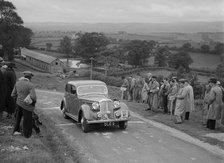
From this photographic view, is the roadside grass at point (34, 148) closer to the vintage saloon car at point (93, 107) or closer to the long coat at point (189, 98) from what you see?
the vintage saloon car at point (93, 107)

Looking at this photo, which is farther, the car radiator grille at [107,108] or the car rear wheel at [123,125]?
the car rear wheel at [123,125]

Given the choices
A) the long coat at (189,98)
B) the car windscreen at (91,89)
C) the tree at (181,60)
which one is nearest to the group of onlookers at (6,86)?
the car windscreen at (91,89)

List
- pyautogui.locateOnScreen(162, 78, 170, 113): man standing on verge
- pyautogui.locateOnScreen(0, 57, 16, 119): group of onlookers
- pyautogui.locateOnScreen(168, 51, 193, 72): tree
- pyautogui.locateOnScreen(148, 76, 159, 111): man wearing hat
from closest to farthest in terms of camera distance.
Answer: pyautogui.locateOnScreen(0, 57, 16, 119): group of onlookers < pyautogui.locateOnScreen(162, 78, 170, 113): man standing on verge < pyautogui.locateOnScreen(148, 76, 159, 111): man wearing hat < pyautogui.locateOnScreen(168, 51, 193, 72): tree

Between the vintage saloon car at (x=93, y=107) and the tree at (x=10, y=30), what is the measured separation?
57841 mm

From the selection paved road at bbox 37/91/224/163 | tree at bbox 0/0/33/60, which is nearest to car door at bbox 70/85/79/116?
paved road at bbox 37/91/224/163

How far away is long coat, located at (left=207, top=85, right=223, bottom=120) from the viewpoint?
527 inches

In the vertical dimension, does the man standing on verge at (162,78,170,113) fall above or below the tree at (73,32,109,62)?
above

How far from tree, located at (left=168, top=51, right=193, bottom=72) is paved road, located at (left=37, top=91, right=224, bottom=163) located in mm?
66582

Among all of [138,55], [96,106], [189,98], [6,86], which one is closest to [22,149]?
[6,86]

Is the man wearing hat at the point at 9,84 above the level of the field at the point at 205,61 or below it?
above

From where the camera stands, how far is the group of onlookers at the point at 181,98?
13445 millimetres

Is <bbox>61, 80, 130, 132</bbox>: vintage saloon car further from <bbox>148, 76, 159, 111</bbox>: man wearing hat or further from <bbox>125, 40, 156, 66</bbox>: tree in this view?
<bbox>125, 40, 156, 66</bbox>: tree

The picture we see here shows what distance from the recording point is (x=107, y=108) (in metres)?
13.3

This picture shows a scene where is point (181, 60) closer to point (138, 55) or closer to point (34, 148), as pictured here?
point (138, 55)
